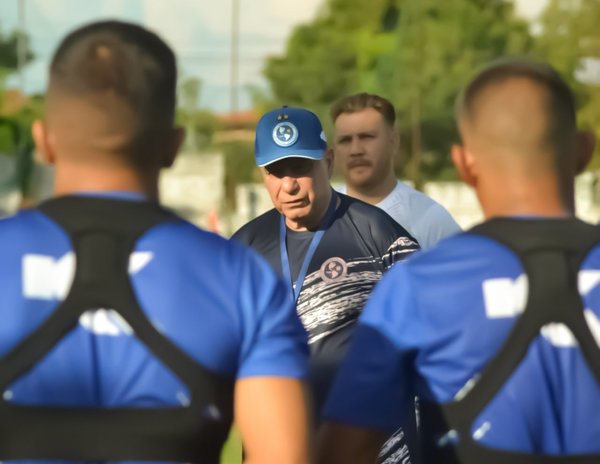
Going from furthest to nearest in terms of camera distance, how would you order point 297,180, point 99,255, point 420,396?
point 297,180
point 420,396
point 99,255

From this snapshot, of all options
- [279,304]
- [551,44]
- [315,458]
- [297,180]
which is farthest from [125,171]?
[551,44]

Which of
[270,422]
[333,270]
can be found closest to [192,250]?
[270,422]

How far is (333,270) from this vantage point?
20.7 ft

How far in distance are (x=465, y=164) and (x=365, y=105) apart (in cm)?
486

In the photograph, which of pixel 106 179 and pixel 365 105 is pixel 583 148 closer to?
pixel 106 179

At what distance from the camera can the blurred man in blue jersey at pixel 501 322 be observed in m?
3.27

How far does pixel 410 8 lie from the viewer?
60812 millimetres

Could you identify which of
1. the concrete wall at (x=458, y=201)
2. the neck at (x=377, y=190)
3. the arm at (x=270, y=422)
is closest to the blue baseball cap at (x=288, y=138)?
the neck at (x=377, y=190)

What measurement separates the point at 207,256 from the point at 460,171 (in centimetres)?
82

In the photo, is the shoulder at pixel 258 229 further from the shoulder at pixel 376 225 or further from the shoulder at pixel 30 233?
the shoulder at pixel 30 233

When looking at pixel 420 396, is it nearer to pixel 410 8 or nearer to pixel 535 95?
pixel 535 95

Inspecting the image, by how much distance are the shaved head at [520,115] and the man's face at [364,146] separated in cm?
444

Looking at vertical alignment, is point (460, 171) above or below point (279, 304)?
above

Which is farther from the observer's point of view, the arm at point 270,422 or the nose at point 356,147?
the nose at point 356,147
